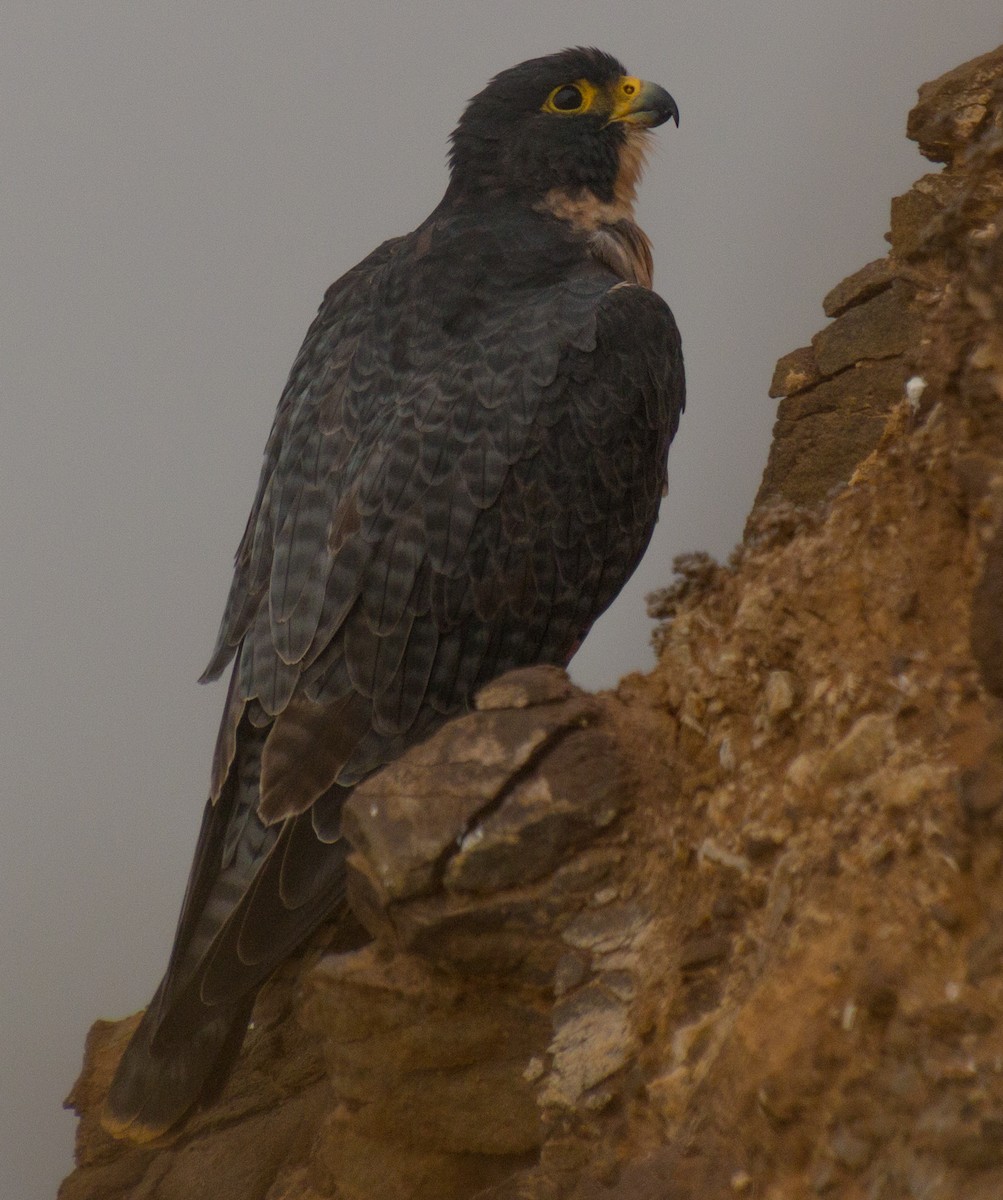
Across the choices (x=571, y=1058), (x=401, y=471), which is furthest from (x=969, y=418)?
(x=401, y=471)

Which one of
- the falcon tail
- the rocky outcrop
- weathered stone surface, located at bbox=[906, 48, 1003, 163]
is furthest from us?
the falcon tail

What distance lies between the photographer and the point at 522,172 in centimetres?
418

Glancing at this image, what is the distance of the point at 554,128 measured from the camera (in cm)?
422

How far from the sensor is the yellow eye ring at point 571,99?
4.24 m

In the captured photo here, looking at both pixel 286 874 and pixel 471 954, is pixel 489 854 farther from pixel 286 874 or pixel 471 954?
pixel 286 874

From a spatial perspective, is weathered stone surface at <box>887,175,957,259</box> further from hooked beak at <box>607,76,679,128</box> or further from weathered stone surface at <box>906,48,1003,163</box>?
hooked beak at <box>607,76,679,128</box>

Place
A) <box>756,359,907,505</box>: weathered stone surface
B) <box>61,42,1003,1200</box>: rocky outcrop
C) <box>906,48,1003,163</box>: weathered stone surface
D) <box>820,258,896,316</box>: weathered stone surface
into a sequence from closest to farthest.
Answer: <box>61,42,1003,1200</box>: rocky outcrop
<box>906,48,1003,163</box>: weathered stone surface
<box>756,359,907,505</box>: weathered stone surface
<box>820,258,896,316</box>: weathered stone surface

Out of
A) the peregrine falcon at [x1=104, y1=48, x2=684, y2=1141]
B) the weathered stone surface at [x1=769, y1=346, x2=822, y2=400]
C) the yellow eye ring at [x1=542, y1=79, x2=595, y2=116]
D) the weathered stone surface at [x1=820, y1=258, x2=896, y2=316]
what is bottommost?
the peregrine falcon at [x1=104, y1=48, x2=684, y2=1141]

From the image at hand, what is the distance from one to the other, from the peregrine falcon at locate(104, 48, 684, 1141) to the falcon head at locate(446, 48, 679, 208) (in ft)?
0.61

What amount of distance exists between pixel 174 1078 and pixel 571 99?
118 inches

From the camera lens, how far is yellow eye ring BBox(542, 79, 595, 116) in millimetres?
4238

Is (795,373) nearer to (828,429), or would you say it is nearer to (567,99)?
(828,429)

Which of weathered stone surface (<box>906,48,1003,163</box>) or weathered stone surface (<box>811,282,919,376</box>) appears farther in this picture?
weathered stone surface (<box>811,282,919,376</box>)

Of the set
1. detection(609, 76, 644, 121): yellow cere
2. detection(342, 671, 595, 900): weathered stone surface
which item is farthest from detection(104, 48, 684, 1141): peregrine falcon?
detection(342, 671, 595, 900): weathered stone surface
